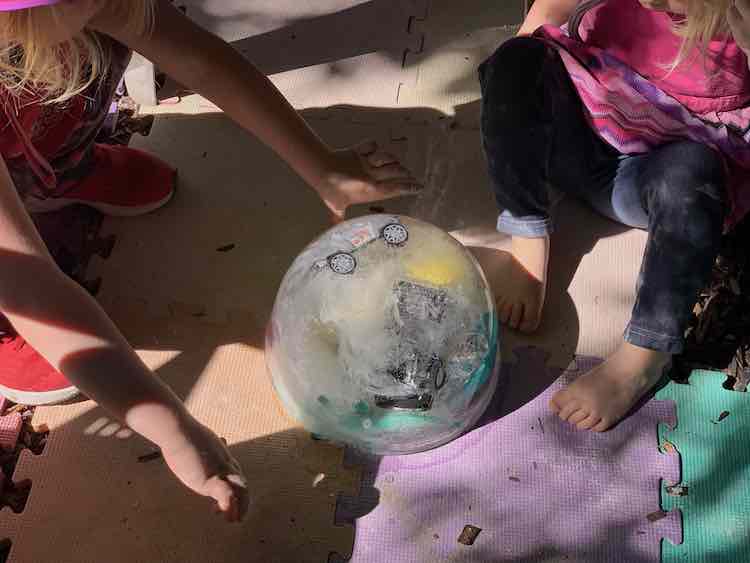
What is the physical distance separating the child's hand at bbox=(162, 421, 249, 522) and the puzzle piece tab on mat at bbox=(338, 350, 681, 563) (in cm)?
23

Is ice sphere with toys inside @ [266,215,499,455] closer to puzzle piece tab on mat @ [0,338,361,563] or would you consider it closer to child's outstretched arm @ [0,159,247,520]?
puzzle piece tab on mat @ [0,338,361,563]

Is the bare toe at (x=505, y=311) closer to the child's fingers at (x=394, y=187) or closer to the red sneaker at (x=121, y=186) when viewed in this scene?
the child's fingers at (x=394, y=187)

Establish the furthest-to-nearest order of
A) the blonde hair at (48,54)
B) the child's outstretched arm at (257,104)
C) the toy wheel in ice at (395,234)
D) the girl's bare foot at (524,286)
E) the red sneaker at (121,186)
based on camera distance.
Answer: the red sneaker at (121,186), the girl's bare foot at (524,286), the child's outstretched arm at (257,104), the toy wheel in ice at (395,234), the blonde hair at (48,54)

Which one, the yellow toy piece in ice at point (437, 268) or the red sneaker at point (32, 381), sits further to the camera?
the red sneaker at point (32, 381)

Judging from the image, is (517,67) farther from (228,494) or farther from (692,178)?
(228,494)

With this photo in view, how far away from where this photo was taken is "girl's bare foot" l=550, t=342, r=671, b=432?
127 centimetres

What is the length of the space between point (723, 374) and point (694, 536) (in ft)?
0.89

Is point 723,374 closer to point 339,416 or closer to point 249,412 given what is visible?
point 339,416

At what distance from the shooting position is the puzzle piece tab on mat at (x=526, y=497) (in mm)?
1201

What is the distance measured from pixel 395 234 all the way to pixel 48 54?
0.49 meters

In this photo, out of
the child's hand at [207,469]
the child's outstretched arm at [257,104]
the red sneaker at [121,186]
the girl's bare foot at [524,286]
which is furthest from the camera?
the red sneaker at [121,186]

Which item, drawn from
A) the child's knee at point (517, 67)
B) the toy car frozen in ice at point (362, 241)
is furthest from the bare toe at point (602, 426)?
the child's knee at point (517, 67)

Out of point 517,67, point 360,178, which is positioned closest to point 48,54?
point 360,178

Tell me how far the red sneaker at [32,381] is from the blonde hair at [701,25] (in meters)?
1.05
